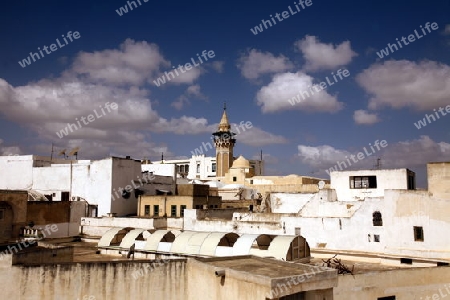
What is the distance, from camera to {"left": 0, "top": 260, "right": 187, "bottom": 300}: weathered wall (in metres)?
16.5

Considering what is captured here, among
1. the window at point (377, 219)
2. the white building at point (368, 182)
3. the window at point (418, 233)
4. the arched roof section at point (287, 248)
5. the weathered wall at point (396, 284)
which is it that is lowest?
the weathered wall at point (396, 284)

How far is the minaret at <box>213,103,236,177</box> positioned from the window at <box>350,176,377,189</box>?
54.0 metres

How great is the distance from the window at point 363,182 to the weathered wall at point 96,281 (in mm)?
19517

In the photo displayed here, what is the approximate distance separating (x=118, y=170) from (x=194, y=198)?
818cm

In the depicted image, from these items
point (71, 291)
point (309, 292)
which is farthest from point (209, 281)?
point (71, 291)

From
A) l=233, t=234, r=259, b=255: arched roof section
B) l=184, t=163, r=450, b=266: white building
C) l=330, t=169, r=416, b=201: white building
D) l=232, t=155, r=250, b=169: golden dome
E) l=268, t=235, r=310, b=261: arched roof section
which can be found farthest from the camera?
l=232, t=155, r=250, b=169: golden dome

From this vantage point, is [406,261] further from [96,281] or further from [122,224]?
[122,224]

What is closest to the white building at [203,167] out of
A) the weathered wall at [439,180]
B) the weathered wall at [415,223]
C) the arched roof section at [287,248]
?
the weathered wall at [415,223]

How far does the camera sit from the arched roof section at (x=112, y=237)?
27.6 metres

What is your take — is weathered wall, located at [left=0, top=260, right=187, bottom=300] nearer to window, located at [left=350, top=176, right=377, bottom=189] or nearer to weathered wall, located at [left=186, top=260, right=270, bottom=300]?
weathered wall, located at [left=186, top=260, right=270, bottom=300]

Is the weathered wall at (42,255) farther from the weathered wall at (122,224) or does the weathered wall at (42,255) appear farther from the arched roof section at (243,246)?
the weathered wall at (122,224)

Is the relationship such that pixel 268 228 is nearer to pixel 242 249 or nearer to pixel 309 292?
pixel 242 249

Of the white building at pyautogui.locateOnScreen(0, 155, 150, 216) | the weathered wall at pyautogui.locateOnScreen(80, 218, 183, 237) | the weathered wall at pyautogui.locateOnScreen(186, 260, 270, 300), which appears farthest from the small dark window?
the white building at pyautogui.locateOnScreen(0, 155, 150, 216)

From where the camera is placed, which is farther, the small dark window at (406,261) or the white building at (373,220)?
the small dark window at (406,261)
